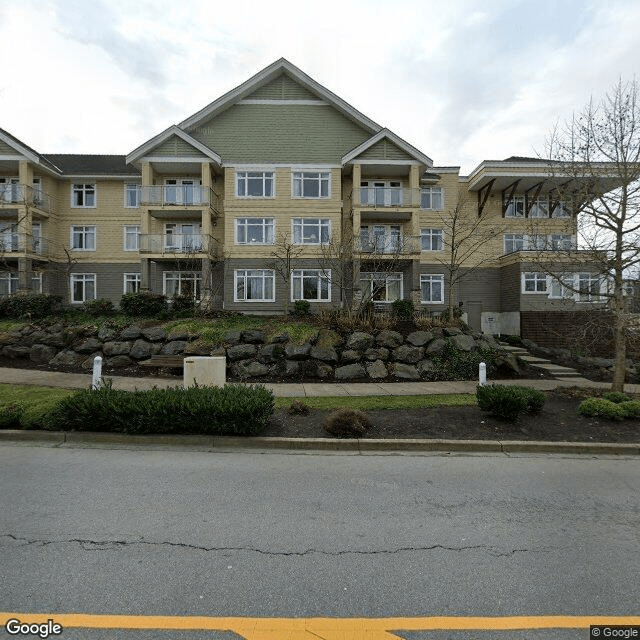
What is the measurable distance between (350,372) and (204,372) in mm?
6013

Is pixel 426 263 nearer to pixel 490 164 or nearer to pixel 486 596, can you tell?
pixel 490 164

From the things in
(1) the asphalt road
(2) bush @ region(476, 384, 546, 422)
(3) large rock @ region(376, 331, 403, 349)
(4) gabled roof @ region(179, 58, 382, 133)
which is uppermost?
(4) gabled roof @ region(179, 58, 382, 133)

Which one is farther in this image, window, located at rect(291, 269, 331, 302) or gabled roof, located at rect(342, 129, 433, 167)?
window, located at rect(291, 269, 331, 302)

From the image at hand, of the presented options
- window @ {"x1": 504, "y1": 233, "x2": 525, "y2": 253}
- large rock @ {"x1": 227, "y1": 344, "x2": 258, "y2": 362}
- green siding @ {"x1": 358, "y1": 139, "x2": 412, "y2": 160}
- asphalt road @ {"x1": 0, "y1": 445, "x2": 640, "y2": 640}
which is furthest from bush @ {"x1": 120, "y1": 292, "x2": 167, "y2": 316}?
window @ {"x1": 504, "y1": 233, "x2": 525, "y2": 253}

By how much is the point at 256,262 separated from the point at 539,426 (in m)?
18.7

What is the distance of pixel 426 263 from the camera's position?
26953mm

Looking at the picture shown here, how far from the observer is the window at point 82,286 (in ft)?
89.0

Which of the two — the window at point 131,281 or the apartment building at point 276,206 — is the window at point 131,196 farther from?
the window at point 131,281

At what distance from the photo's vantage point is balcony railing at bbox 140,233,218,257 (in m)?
23.1

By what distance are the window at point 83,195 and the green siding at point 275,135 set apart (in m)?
8.44

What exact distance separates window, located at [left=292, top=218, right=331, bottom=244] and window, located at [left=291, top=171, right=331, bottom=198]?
1458 millimetres

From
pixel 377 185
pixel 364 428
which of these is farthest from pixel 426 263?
pixel 364 428

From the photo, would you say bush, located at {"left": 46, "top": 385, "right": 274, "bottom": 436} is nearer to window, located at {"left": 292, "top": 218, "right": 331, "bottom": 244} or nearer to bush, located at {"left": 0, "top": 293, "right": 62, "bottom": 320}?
bush, located at {"left": 0, "top": 293, "right": 62, "bottom": 320}

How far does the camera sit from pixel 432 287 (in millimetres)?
27016
